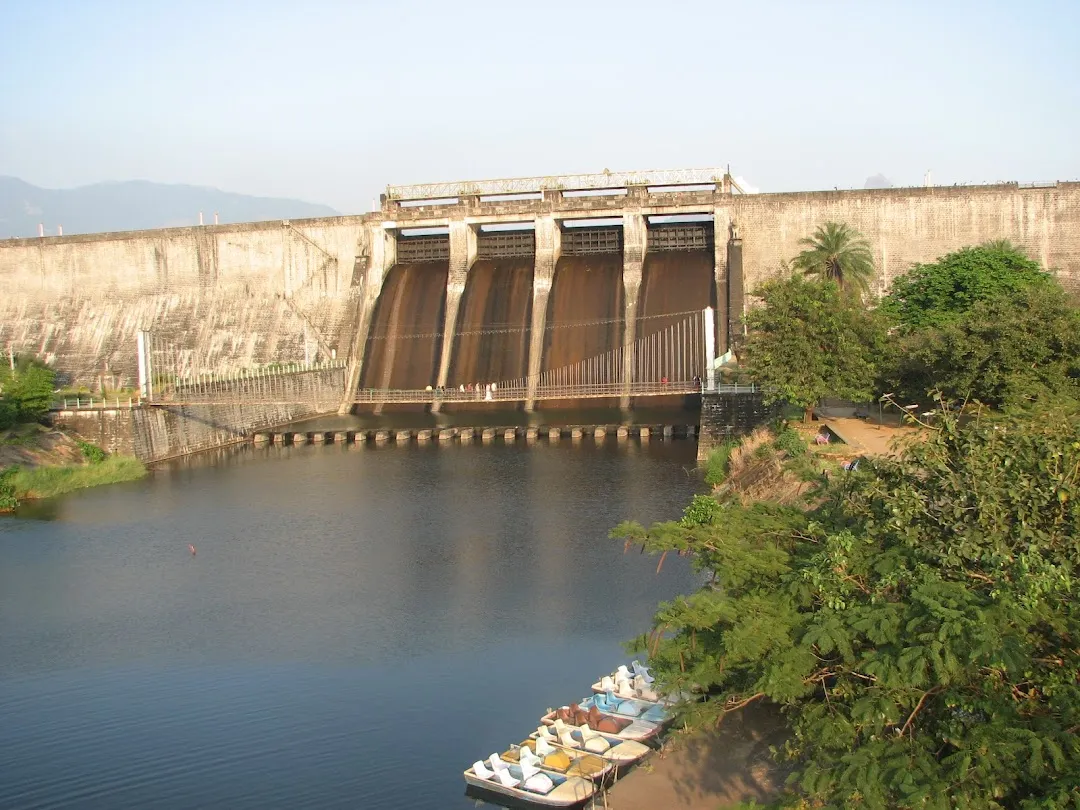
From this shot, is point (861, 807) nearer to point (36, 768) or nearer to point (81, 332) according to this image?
point (36, 768)

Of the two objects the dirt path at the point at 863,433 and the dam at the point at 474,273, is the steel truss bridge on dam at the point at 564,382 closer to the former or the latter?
the dam at the point at 474,273

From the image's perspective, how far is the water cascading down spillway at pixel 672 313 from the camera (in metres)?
39.7

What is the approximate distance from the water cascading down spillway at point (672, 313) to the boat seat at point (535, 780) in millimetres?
26357

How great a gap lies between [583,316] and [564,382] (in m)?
2.58

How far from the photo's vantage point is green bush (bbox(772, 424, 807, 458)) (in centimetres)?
2539

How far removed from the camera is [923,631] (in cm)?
1055

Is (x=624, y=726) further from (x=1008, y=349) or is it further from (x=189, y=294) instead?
(x=189, y=294)

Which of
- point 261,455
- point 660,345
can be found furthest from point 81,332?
point 660,345

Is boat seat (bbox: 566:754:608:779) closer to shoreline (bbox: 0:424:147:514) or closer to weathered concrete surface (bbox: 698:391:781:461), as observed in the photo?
weathered concrete surface (bbox: 698:391:781:461)

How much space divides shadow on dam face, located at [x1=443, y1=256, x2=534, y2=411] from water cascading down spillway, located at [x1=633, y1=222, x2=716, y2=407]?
14.1 feet

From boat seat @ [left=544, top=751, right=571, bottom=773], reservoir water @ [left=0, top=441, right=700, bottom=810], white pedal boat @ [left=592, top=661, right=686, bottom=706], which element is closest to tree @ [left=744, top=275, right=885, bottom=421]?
reservoir water @ [left=0, top=441, right=700, bottom=810]

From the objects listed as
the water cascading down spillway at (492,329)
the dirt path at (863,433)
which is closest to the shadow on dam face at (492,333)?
the water cascading down spillway at (492,329)

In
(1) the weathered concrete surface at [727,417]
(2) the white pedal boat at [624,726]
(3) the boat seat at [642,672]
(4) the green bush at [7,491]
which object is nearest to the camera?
(2) the white pedal boat at [624,726]

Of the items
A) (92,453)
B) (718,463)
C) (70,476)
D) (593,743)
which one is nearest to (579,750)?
(593,743)
